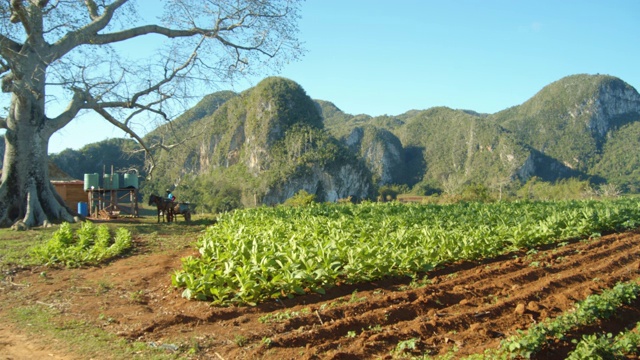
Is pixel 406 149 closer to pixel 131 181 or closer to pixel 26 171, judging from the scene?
pixel 131 181

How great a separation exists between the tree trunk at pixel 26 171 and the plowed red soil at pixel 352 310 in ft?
22.2

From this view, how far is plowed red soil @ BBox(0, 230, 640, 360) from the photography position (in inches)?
176

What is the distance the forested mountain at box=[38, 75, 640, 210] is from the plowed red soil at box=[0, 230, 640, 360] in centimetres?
3778

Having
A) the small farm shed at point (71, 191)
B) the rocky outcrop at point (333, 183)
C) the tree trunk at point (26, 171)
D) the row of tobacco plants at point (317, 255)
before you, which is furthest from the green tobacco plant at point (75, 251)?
the rocky outcrop at point (333, 183)

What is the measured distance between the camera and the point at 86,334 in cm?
500

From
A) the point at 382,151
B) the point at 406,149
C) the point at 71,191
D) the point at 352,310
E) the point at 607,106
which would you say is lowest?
the point at 352,310

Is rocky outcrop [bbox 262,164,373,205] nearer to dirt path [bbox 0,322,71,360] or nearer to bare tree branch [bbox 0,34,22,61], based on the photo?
bare tree branch [bbox 0,34,22,61]

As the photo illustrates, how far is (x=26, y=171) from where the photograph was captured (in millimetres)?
13812

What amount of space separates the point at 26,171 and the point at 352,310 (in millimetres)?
11943

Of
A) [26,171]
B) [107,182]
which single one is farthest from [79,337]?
[107,182]

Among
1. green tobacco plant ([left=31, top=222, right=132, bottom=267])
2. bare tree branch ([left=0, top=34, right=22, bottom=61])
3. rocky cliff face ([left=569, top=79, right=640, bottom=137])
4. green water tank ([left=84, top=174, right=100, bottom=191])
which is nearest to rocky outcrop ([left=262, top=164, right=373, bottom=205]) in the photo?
green water tank ([left=84, top=174, right=100, bottom=191])

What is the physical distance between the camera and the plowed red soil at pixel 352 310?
4.46 meters

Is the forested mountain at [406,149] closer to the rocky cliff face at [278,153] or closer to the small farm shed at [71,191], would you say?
the rocky cliff face at [278,153]

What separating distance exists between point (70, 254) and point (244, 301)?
4.30 meters
